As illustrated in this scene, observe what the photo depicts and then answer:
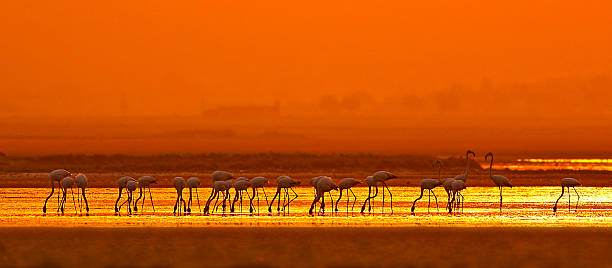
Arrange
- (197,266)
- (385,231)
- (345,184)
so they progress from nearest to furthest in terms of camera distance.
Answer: (197,266), (385,231), (345,184)

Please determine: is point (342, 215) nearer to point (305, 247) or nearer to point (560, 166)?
point (305, 247)

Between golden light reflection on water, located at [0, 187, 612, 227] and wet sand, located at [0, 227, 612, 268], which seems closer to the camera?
wet sand, located at [0, 227, 612, 268]

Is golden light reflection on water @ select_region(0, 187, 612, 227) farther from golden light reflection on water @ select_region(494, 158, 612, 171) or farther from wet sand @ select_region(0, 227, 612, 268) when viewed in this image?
golden light reflection on water @ select_region(494, 158, 612, 171)

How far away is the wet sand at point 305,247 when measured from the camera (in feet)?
58.2

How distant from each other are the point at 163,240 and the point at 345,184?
23.9 ft

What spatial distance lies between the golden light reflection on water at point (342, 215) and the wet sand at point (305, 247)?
1.38 meters

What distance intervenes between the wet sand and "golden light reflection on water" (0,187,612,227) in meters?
1.38

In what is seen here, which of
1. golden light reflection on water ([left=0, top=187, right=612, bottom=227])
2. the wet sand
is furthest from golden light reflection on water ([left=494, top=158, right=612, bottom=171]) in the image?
the wet sand

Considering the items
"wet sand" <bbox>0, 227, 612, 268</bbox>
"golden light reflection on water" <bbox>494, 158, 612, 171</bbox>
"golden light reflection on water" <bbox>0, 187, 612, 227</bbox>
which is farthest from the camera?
"golden light reflection on water" <bbox>494, 158, 612, 171</bbox>

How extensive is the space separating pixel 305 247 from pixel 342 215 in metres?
6.79

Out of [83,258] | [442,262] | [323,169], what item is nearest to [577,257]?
[442,262]

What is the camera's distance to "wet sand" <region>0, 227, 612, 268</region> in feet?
58.2

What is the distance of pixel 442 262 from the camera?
1770 centimetres

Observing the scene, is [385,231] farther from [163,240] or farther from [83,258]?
[83,258]
